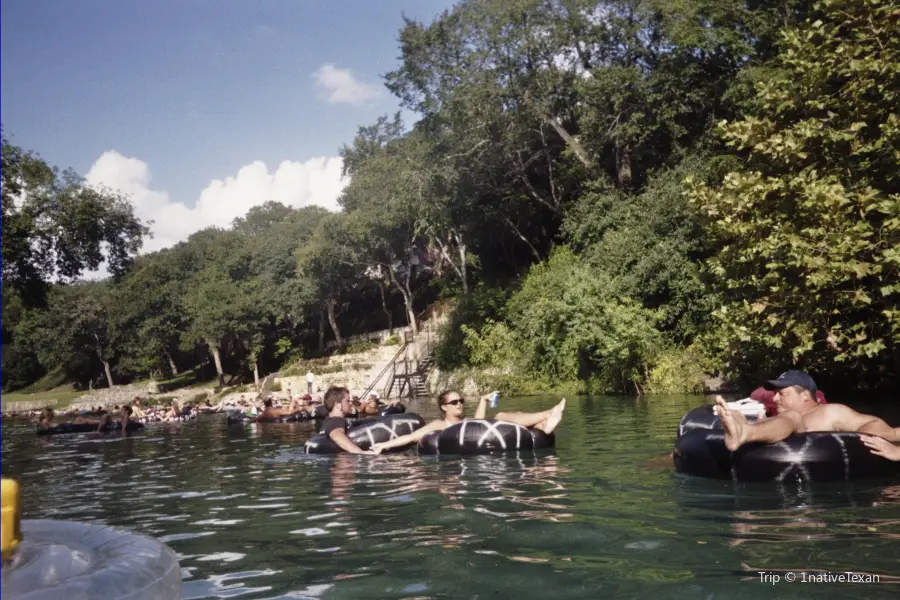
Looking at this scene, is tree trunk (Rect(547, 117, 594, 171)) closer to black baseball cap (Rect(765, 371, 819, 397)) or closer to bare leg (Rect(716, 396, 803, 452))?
black baseball cap (Rect(765, 371, 819, 397))

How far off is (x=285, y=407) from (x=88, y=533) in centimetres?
2045

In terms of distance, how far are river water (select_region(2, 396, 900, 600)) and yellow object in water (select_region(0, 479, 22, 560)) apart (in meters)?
2.60

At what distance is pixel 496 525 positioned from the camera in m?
5.55

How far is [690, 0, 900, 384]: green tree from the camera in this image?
43.4 feet

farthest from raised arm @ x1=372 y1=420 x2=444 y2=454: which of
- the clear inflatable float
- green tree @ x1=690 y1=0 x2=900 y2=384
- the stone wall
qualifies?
the stone wall

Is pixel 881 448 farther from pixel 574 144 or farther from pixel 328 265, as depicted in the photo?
pixel 328 265

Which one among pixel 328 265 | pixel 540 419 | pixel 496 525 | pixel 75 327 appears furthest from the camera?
pixel 75 327

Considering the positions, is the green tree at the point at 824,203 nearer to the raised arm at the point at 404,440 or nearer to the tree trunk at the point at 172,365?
the raised arm at the point at 404,440

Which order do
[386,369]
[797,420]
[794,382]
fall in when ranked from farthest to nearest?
[386,369] < [794,382] < [797,420]

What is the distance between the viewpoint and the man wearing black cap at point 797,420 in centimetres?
655

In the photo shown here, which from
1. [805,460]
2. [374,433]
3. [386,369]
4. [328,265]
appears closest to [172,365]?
[328,265]

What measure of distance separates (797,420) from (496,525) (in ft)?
10.2

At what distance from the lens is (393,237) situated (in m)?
42.2

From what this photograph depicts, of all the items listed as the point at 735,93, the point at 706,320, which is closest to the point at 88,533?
the point at 706,320
